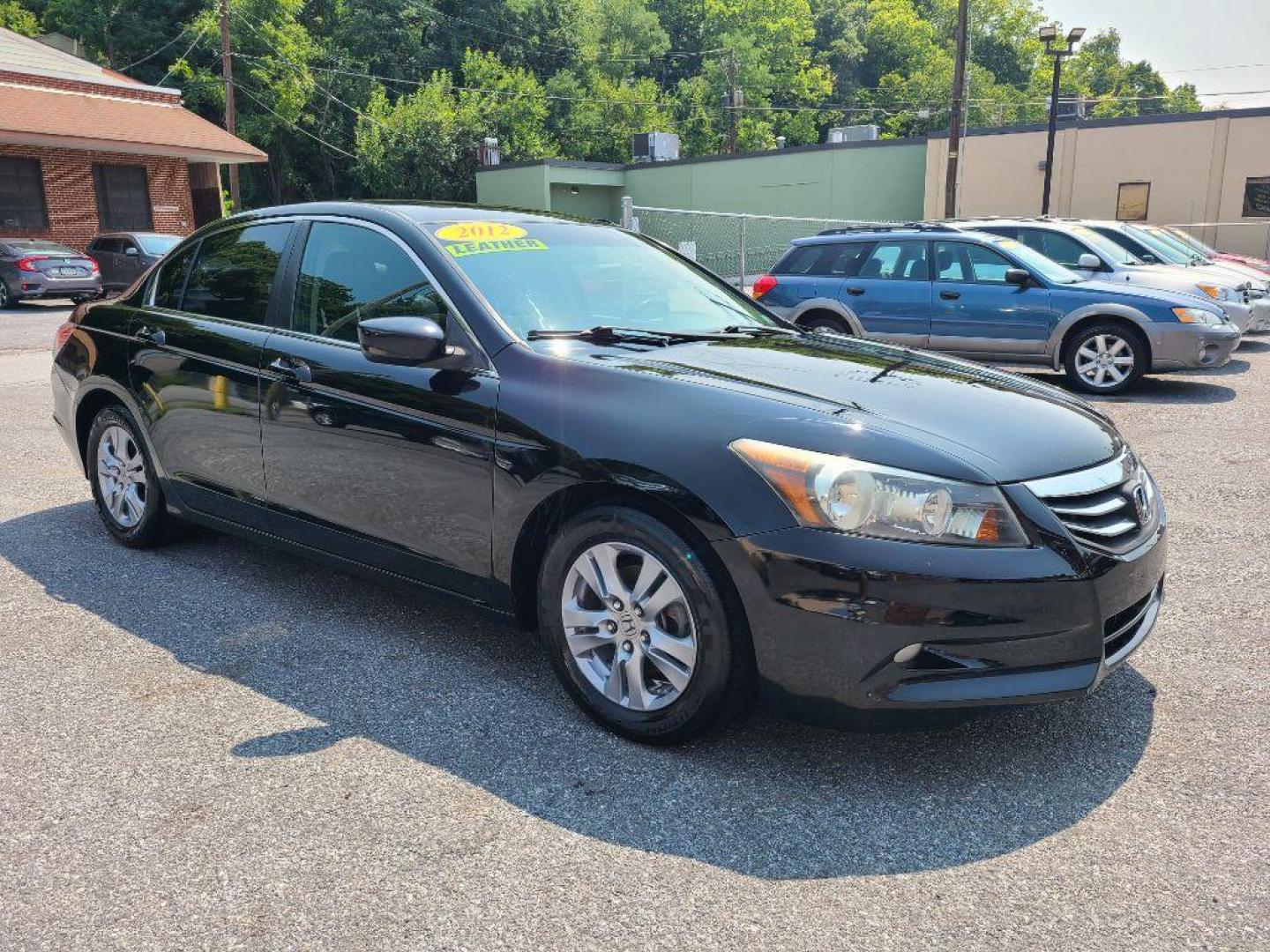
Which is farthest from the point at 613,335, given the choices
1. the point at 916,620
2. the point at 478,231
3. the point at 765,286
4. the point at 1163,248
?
the point at 1163,248

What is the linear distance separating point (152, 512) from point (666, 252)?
270 centimetres

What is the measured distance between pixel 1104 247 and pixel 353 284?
35.0 ft

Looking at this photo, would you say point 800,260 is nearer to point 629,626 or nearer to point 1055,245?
point 1055,245

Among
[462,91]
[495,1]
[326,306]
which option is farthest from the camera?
Result: [495,1]

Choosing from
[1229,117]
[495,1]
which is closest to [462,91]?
[495,1]

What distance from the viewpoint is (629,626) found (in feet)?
10.1

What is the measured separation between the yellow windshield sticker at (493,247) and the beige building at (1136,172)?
28.3 m

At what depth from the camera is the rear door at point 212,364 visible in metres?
4.29

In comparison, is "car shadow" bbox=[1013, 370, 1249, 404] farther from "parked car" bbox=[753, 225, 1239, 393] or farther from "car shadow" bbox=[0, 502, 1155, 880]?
"car shadow" bbox=[0, 502, 1155, 880]

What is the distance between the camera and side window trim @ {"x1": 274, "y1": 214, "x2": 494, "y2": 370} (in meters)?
3.56

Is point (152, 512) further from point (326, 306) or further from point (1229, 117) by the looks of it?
point (1229, 117)

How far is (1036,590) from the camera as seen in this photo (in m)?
2.72

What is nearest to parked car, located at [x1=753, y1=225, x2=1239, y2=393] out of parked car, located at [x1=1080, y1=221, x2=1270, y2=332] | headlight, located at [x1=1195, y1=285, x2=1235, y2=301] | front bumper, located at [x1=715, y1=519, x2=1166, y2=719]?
headlight, located at [x1=1195, y1=285, x2=1235, y2=301]

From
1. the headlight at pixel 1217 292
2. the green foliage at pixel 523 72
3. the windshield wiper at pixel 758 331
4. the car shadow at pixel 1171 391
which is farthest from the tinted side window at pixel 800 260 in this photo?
the green foliage at pixel 523 72
